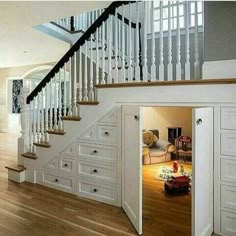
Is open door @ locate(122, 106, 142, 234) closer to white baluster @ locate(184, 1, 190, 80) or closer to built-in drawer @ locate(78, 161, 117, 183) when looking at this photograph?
built-in drawer @ locate(78, 161, 117, 183)

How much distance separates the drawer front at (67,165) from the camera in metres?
3.10

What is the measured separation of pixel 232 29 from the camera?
7.06ft

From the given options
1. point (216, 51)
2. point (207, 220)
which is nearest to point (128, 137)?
point (207, 220)

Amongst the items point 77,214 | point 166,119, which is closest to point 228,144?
point 77,214

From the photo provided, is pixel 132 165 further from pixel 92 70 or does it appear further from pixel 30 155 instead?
pixel 30 155

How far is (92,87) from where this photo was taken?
10.00 feet

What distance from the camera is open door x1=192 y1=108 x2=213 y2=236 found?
1.79 m

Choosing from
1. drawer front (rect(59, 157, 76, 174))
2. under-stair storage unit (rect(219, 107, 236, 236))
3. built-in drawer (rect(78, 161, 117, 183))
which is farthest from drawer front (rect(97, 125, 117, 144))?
under-stair storage unit (rect(219, 107, 236, 236))

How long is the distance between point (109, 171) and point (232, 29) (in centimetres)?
195

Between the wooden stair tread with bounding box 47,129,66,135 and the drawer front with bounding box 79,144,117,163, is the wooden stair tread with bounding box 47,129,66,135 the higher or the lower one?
the higher one

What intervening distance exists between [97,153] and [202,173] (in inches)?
52.2

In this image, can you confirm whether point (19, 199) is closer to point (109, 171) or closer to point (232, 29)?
point (109, 171)

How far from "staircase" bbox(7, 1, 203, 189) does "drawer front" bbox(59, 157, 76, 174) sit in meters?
0.01

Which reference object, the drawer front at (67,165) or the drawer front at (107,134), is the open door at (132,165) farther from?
the drawer front at (67,165)
